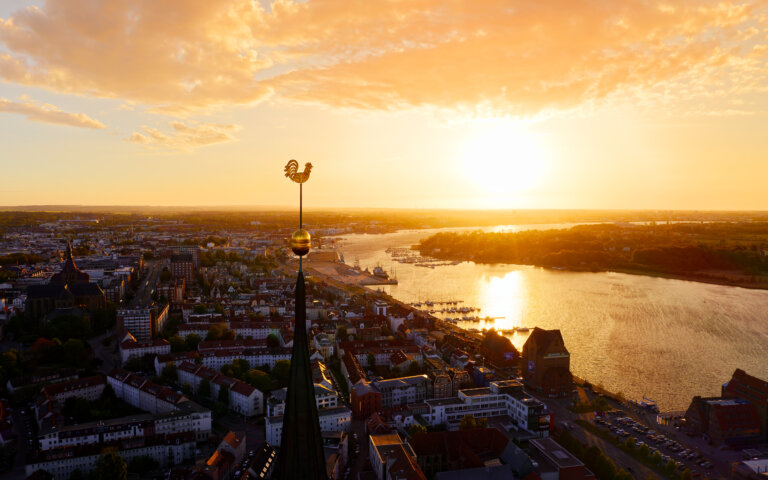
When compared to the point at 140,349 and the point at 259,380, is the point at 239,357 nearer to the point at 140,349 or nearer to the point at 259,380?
the point at 259,380

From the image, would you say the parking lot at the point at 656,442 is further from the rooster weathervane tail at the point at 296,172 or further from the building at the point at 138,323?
the building at the point at 138,323

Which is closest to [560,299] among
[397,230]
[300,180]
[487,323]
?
[487,323]

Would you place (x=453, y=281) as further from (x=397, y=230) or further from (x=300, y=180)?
(x=397, y=230)

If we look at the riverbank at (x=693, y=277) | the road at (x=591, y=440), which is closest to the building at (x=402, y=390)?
the road at (x=591, y=440)

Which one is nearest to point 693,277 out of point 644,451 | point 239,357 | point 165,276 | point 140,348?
point 644,451

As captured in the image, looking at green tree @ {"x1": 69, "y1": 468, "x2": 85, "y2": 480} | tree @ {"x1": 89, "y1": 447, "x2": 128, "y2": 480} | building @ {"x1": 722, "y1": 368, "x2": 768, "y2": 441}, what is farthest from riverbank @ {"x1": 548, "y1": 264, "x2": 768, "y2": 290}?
green tree @ {"x1": 69, "y1": 468, "x2": 85, "y2": 480}

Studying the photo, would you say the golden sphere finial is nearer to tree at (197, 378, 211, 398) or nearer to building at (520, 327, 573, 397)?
tree at (197, 378, 211, 398)
